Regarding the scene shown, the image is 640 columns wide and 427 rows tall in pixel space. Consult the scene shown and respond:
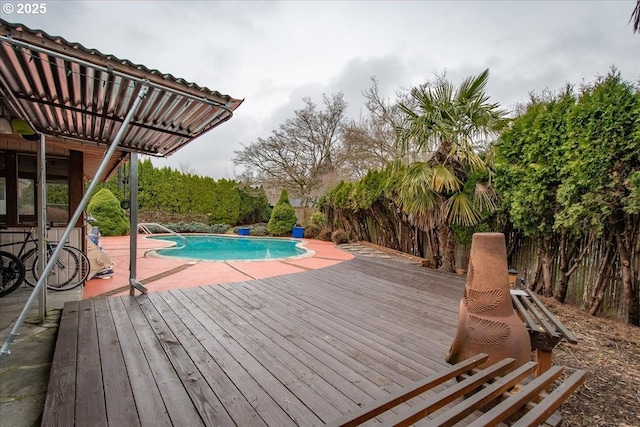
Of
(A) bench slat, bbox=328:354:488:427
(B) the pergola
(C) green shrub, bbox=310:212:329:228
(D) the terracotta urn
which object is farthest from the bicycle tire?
(C) green shrub, bbox=310:212:329:228

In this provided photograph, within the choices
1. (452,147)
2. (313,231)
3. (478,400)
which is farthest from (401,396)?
(313,231)

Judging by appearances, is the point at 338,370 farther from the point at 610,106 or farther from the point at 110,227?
the point at 110,227

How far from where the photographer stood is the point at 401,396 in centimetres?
146

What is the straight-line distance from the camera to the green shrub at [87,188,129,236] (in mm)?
11242

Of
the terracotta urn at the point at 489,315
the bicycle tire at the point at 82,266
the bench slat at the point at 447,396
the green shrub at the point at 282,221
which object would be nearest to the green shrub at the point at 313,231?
the green shrub at the point at 282,221

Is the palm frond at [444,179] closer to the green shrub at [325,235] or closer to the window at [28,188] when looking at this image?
the window at [28,188]

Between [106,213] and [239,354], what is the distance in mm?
12212

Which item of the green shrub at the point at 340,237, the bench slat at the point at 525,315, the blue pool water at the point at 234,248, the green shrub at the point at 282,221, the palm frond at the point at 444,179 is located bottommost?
the blue pool water at the point at 234,248

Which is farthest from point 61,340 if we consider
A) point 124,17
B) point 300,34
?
point 300,34

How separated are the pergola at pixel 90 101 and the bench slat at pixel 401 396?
70.0 inches

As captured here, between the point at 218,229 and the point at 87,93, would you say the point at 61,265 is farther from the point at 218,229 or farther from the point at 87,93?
the point at 218,229

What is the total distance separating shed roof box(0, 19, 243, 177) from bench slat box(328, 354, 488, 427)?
2.36 metres

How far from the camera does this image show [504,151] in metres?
4.68

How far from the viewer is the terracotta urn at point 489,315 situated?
1.91 meters
